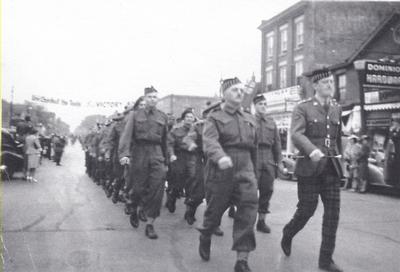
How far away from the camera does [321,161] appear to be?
17.4 ft

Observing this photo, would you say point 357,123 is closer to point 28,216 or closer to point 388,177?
point 388,177

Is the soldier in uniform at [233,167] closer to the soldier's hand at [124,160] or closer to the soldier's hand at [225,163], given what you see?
the soldier's hand at [225,163]

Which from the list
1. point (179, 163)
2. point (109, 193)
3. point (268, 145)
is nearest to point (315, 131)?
point (268, 145)

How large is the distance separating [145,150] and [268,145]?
1.99 metres

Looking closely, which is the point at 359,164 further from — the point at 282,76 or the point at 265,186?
the point at 282,76

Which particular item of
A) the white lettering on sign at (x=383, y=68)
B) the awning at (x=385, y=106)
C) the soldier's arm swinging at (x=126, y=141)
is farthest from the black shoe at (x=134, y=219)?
the awning at (x=385, y=106)

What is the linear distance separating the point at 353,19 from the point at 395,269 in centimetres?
3328

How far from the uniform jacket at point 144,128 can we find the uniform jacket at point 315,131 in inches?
107

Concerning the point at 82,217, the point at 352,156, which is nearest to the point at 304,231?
the point at 82,217

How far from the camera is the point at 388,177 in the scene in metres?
13.5

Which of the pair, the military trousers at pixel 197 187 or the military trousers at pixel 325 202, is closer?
the military trousers at pixel 325 202

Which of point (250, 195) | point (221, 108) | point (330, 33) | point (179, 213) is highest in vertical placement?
point (330, 33)

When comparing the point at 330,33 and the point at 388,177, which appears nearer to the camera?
the point at 388,177

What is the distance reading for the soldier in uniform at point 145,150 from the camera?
7402mm
